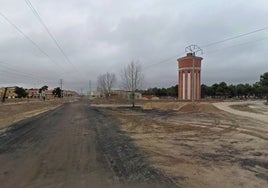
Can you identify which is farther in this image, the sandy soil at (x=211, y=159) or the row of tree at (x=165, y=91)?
the row of tree at (x=165, y=91)

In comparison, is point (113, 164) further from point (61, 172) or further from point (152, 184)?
point (152, 184)

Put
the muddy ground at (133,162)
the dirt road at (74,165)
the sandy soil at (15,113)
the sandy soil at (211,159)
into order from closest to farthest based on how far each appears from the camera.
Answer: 1. the dirt road at (74,165)
2. the muddy ground at (133,162)
3. the sandy soil at (211,159)
4. the sandy soil at (15,113)

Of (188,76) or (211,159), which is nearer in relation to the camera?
(211,159)

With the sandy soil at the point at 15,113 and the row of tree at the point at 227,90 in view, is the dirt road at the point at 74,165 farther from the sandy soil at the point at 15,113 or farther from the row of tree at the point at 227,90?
the row of tree at the point at 227,90

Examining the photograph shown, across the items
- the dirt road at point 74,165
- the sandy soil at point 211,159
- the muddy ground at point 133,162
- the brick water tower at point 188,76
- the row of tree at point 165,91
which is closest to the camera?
the dirt road at point 74,165

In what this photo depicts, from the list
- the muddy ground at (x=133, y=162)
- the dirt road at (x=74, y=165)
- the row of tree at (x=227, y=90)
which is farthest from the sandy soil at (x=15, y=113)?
the row of tree at (x=227, y=90)

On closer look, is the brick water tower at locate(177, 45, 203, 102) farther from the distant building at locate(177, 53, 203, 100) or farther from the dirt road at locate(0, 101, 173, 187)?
the dirt road at locate(0, 101, 173, 187)

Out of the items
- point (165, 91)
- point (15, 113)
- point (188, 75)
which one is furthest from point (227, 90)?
point (15, 113)

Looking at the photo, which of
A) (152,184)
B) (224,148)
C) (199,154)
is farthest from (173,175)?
(224,148)

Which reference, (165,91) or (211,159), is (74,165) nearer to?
(211,159)

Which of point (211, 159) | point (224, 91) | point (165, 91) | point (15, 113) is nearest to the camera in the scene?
point (211, 159)

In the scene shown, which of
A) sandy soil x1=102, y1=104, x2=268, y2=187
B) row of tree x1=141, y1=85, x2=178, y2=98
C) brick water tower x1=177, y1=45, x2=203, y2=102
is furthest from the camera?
row of tree x1=141, y1=85, x2=178, y2=98

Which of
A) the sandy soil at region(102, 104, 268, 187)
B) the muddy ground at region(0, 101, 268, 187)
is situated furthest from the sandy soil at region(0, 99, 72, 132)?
the sandy soil at region(102, 104, 268, 187)

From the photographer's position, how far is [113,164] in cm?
1007
